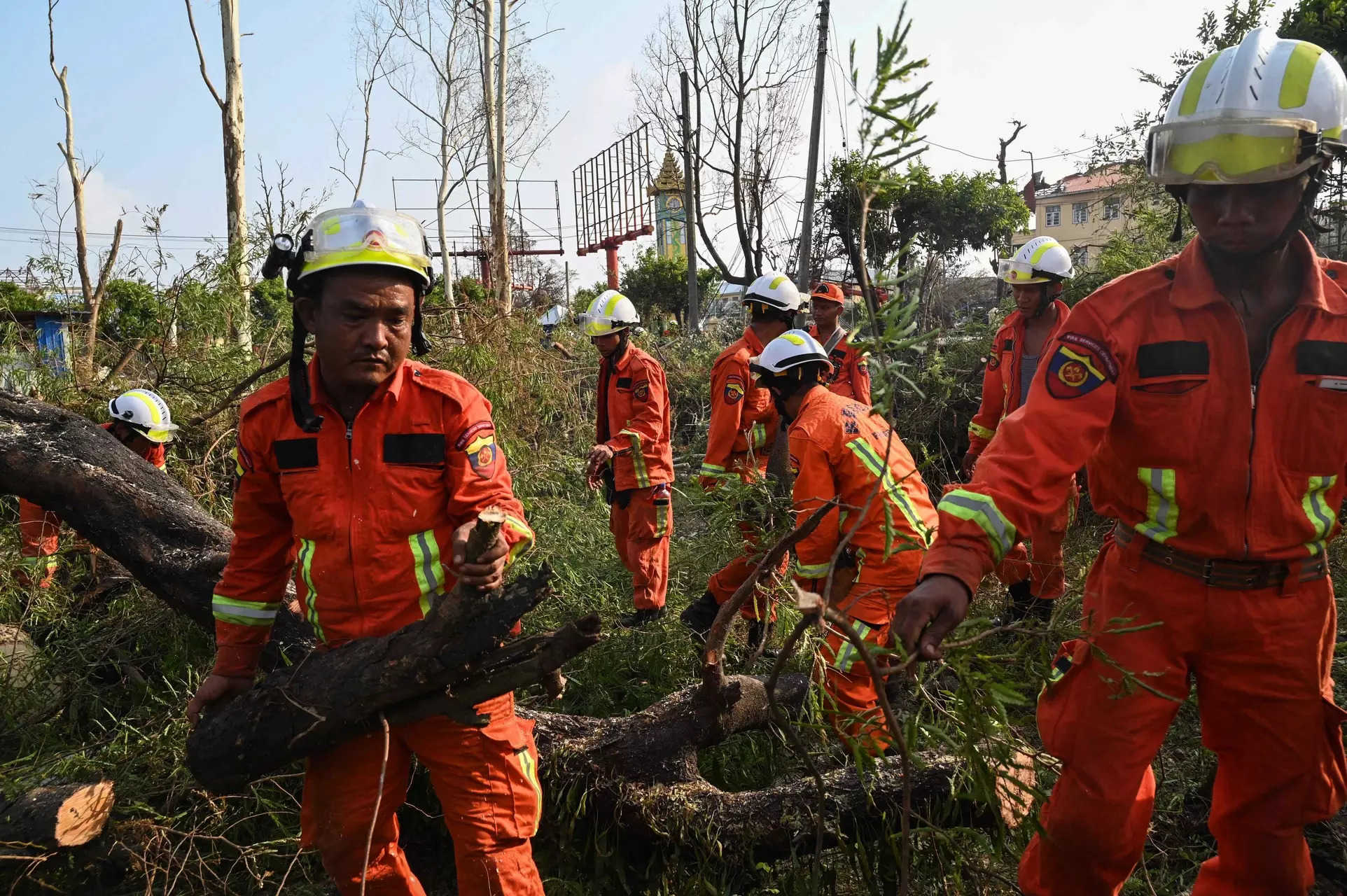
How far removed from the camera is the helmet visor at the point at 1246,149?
1.93 meters

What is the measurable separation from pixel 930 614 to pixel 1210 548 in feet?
3.02

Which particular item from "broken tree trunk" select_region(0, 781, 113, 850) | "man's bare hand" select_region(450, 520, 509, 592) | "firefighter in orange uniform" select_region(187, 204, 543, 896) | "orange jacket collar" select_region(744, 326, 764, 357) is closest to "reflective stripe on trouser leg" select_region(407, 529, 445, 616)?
"firefighter in orange uniform" select_region(187, 204, 543, 896)

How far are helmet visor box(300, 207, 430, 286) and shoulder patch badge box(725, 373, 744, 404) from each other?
130 inches

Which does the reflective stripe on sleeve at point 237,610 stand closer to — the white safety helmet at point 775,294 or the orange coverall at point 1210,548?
the orange coverall at point 1210,548

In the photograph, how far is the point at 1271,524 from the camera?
2.00 metres

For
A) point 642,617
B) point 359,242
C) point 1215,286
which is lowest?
point 642,617

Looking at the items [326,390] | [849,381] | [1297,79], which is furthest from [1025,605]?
[326,390]

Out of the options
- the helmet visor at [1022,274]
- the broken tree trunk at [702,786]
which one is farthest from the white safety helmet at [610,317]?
the broken tree trunk at [702,786]

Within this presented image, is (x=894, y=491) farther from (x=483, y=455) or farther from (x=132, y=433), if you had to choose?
(x=132, y=433)

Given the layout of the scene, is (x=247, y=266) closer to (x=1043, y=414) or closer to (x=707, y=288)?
(x=1043, y=414)

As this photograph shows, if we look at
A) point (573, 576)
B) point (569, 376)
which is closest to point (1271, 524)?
point (573, 576)

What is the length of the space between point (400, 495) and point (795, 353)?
2071 mm

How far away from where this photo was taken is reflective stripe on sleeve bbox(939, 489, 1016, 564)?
1.76 meters

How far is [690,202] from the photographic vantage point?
12891 millimetres
